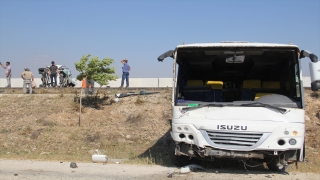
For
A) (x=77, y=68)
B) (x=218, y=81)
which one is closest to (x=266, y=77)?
(x=218, y=81)

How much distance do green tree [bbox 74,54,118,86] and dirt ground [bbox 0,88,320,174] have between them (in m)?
1.34

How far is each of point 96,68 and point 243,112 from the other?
11.0 m

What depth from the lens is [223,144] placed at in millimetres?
8156

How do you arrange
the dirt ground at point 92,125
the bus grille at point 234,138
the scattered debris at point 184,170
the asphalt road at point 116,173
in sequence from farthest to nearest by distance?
the dirt ground at point 92,125
the scattered debris at point 184,170
the asphalt road at point 116,173
the bus grille at point 234,138

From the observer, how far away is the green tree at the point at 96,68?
708 inches

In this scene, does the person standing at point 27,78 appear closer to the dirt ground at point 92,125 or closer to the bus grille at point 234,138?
the dirt ground at point 92,125

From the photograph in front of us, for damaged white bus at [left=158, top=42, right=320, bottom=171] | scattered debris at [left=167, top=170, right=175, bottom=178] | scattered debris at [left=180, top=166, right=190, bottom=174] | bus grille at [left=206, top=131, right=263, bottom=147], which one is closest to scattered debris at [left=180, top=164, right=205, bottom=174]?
scattered debris at [left=180, top=166, right=190, bottom=174]

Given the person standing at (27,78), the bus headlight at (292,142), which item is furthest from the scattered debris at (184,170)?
the person standing at (27,78)

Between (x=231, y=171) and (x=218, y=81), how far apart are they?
9.08 feet

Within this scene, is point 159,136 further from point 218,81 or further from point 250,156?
point 250,156

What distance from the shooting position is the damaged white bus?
7957mm

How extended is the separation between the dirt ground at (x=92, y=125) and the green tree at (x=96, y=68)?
1339mm

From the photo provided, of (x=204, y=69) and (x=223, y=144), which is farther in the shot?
(x=204, y=69)

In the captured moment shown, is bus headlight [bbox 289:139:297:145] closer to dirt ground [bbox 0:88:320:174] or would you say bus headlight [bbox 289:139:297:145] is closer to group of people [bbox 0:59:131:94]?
dirt ground [bbox 0:88:320:174]
